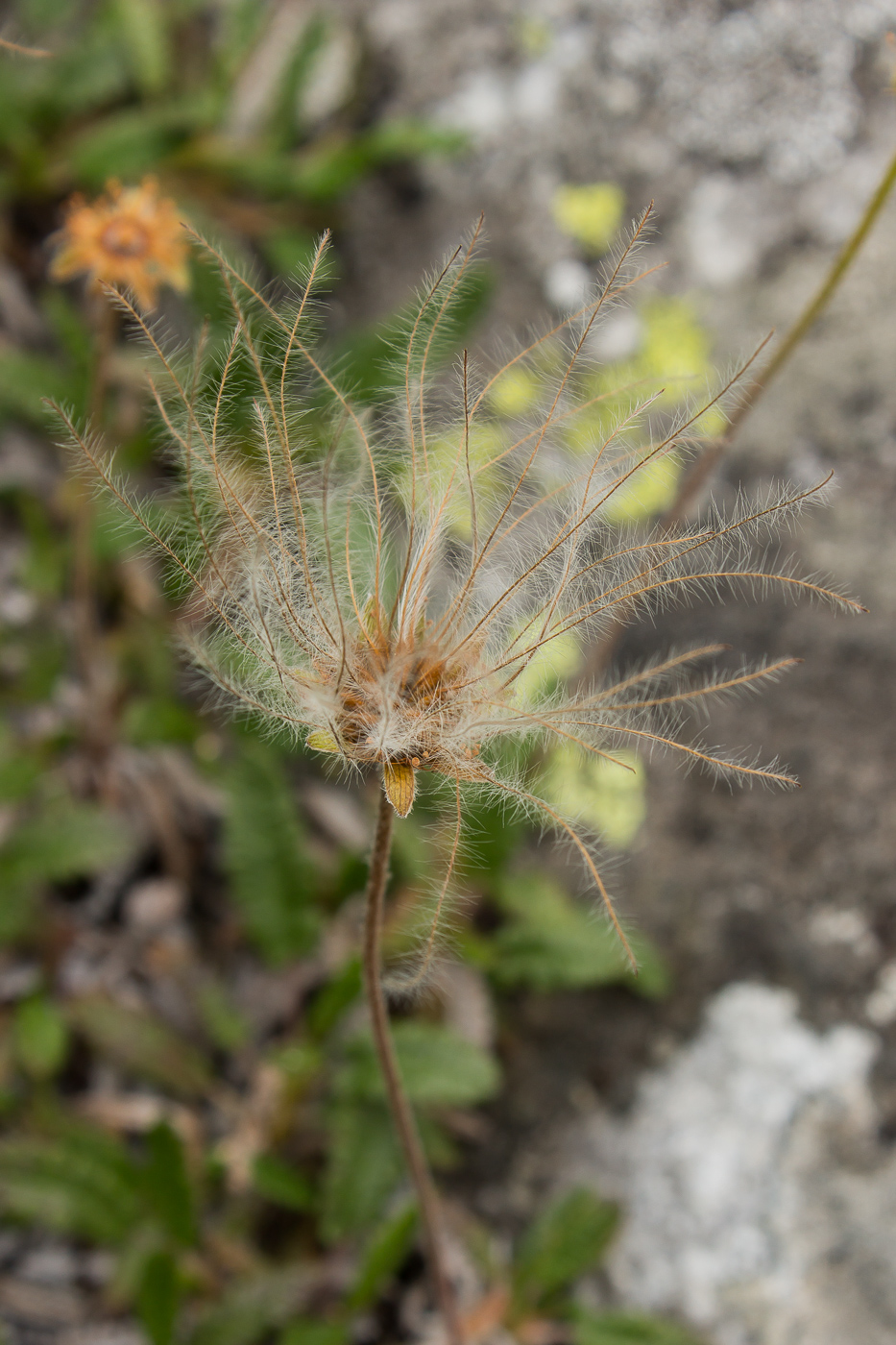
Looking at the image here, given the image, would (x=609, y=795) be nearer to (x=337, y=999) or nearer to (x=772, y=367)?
(x=337, y=999)

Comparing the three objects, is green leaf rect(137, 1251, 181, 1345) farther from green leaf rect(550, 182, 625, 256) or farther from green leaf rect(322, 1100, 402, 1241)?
green leaf rect(550, 182, 625, 256)

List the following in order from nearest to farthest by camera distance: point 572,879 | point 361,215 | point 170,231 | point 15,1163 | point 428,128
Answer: point 15,1163, point 170,231, point 572,879, point 428,128, point 361,215

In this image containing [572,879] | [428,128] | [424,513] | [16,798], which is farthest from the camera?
[428,128]

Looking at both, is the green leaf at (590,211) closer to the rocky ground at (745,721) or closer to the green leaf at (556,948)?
the rocky ground at (745,721)

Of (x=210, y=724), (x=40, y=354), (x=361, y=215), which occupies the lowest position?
(x=210, y=724)

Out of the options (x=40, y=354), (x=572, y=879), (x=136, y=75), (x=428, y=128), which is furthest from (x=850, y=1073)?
(x=136, y=75)

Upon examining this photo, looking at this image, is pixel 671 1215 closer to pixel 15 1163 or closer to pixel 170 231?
pixel 15 1163

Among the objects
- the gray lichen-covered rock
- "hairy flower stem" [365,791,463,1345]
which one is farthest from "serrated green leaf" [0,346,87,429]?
the gray lichen-covered rock
